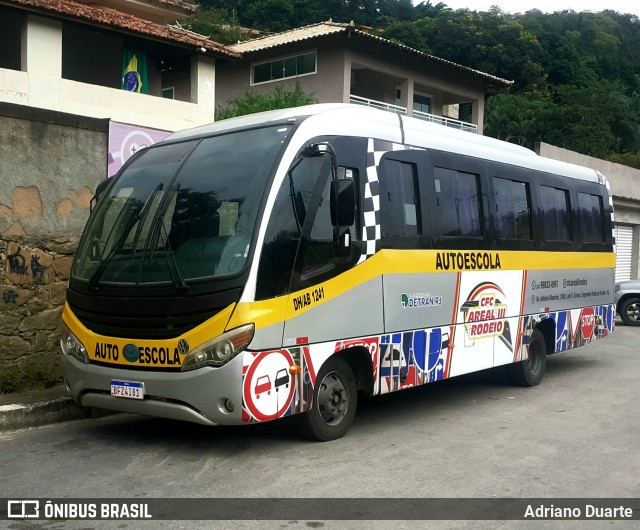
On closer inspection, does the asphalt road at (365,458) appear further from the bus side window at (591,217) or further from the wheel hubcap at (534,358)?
the bus side window at (591,217)

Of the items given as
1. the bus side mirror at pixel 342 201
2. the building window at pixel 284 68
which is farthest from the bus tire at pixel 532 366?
the building window at pixel 284 68

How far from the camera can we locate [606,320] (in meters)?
11.9

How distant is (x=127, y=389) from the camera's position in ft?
20.5

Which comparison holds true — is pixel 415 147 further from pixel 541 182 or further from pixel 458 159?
pixel 541 182

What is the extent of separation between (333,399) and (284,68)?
27.6 m

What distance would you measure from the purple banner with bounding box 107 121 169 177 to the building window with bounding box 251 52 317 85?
21741 millimetres

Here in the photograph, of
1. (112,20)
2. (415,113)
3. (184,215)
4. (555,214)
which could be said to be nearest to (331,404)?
(184,215)

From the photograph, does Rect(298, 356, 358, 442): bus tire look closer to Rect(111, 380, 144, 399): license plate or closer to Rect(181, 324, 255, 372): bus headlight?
Rect(181, 324, 255, 372): bus headlight

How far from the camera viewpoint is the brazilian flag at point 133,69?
68.6 feet

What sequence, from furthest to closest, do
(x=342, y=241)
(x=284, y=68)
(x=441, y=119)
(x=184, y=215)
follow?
(x=441, y=119)
(x=284, y=68)
(x=342, y=241)
(x=184, y=215)

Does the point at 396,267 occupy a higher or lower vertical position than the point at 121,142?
lower

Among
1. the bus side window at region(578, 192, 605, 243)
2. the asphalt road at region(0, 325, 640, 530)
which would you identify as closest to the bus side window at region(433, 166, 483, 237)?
the asphalt road at region(0, 325, 640, 530)

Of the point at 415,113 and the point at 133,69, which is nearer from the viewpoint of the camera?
the point at 133,69

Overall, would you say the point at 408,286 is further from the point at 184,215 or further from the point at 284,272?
the point at 184,215
